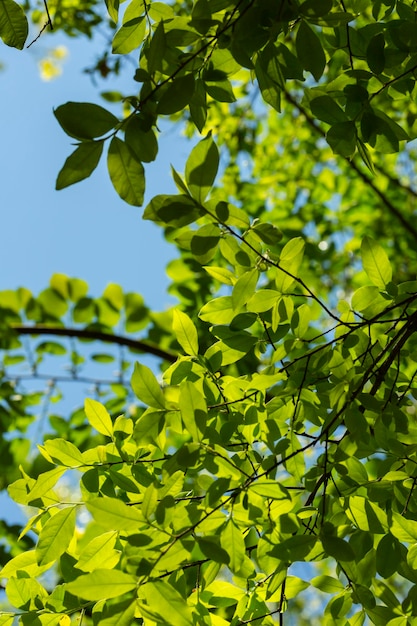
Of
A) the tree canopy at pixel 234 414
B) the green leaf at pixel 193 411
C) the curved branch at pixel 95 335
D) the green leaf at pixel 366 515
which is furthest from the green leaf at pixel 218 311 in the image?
the curved branch at pixel 95 335

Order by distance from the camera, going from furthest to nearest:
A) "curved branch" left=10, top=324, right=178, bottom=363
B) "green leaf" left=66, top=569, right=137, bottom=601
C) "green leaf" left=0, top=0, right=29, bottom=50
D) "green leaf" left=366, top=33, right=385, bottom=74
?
"curved branch" left=10, top=324, right=178, bottom=363
"green leaf" left=366, top=33, right=385, bottom=74
"green leaf" left=0, top=0, right=29, bottom=50
"green leaf" left=66, top=569, right=137, bottom=601

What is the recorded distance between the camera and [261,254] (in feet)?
2.88

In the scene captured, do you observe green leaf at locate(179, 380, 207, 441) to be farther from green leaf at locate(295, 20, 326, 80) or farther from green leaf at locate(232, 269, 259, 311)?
green leaf at locate(295, 20, 326, 80)

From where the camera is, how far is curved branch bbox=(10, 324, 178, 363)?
242 centimetres

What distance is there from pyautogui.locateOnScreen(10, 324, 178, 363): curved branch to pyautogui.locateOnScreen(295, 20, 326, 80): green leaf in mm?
1649

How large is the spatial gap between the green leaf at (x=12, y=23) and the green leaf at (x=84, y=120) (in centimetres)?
17

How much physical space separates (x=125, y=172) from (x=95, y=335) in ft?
5.72

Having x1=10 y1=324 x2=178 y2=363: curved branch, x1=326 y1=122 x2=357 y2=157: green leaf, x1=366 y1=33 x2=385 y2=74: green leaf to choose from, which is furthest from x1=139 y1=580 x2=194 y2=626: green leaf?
x1=10 y1=324 x2=178 y2=363: curved branch

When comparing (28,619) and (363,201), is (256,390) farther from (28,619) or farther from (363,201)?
(363,201)

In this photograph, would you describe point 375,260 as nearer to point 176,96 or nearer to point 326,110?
point 326,110

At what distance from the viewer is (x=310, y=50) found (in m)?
0.85

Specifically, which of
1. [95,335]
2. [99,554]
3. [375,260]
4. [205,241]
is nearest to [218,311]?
[205,241]

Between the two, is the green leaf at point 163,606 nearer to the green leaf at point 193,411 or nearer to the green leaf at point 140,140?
the green leaf at point 193,411

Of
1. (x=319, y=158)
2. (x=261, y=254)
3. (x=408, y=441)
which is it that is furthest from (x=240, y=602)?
(x=319, y=158)
